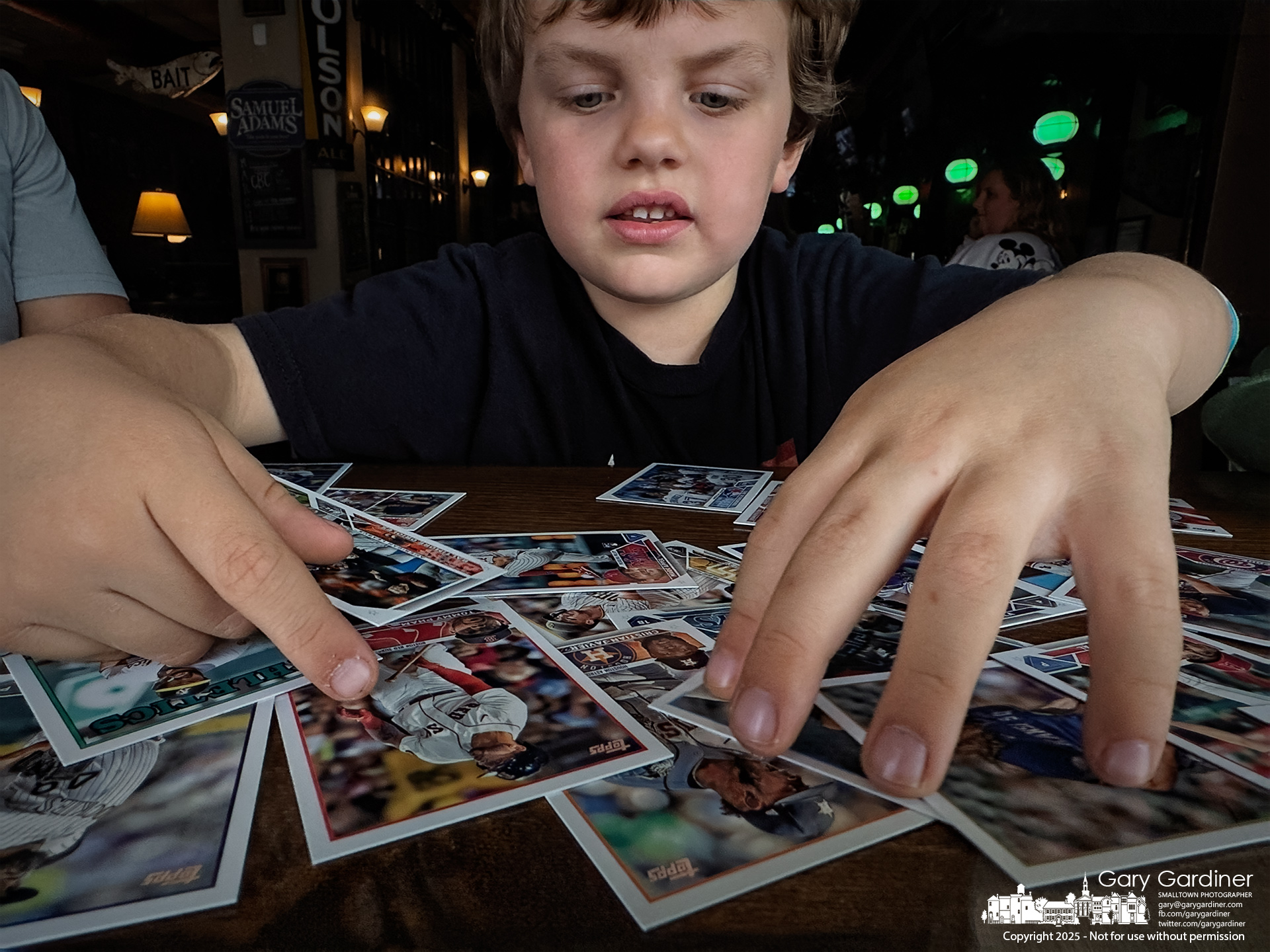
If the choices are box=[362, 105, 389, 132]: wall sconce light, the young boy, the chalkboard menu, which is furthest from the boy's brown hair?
box=[362, 105, 389, 132]: wall sconce light

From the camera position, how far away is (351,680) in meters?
0.36

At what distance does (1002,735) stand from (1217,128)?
2564 mm

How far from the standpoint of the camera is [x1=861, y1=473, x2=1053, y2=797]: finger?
28 centimetres

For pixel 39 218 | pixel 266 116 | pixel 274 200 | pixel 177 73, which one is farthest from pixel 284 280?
pixel 39 218

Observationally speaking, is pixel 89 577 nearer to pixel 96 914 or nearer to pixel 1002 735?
pixel 96 914

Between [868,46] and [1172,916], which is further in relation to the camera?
[868,46]

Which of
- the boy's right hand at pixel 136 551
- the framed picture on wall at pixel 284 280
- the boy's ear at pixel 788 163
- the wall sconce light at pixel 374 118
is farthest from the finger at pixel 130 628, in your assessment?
the wall sconce light at pixel 374 118

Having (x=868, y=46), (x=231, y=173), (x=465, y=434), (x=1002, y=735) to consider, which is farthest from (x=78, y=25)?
(x=1002, y=735)

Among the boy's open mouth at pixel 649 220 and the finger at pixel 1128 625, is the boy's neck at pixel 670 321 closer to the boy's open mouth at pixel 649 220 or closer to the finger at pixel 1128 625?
the boy's open mouth at pixel 649 220

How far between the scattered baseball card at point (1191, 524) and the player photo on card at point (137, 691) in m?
0.72

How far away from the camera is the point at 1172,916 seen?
0.23 metres

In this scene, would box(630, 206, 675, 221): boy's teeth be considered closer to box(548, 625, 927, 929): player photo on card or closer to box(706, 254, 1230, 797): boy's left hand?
box(706, 254, 1230, 797): boy's left hand

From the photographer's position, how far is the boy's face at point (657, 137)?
0.77 m

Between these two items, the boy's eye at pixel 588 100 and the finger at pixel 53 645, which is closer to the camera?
the finger at pixel 53 645
